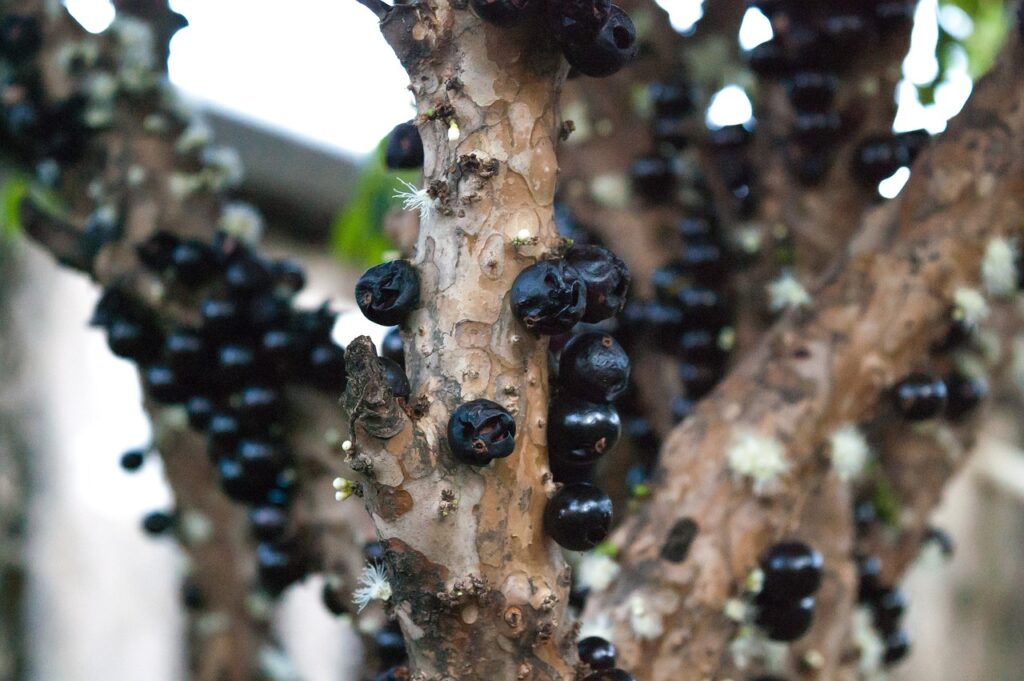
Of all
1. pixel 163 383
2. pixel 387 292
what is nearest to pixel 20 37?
pixel 163 383

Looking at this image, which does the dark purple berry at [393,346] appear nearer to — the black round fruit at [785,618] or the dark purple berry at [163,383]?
the dark purple berry at [163,383]

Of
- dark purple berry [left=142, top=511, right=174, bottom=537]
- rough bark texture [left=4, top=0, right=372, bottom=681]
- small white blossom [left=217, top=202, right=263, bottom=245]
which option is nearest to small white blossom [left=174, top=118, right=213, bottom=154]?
rough bark texture [left=4, top=0, right=372, bottom=681]

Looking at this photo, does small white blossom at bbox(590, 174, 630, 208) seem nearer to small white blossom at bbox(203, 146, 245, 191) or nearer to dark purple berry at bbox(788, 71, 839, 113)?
dark purple berry at bbox(788, 71, 839, 113)

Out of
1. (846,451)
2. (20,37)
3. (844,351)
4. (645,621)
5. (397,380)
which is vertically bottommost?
(397,380)

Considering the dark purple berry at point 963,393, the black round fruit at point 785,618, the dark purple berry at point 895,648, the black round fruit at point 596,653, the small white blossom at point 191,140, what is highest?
the small white blossom at point 191,140

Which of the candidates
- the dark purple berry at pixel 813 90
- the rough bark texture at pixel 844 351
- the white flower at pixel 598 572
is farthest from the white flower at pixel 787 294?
the white flower at pixel 598 572

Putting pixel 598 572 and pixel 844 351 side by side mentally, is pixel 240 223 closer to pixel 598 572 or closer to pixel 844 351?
pixel 598 572
